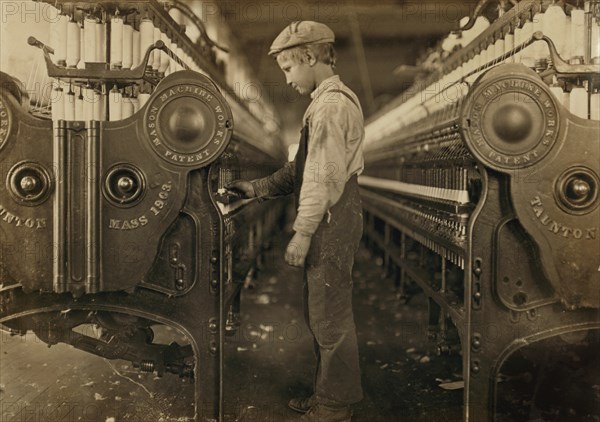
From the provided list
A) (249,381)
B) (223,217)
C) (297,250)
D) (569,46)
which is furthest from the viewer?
(249,381)

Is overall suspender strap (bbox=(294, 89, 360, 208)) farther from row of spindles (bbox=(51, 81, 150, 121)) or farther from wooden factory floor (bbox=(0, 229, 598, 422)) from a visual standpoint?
wooden factory floor (bbox=(0, 229, 598, 422))

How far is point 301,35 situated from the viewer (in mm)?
2725

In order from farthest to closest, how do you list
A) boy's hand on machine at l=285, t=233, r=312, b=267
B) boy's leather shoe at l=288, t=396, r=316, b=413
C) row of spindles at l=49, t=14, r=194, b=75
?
boy's leather shoe at l=288, t=396, r=316, b=413 → row of spindles at l=49, t=14, r=194, b=75 → boy's hand on machine at l=285, t=233, r=312, b=267

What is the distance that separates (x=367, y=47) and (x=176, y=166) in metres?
4.68

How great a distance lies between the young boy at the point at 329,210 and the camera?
8.74ft

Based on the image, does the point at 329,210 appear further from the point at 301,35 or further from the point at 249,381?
the point at 249,381

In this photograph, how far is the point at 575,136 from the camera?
2.64 m

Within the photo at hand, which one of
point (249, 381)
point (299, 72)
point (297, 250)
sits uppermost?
point (299, 72)

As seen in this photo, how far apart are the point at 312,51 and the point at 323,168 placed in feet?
1.95

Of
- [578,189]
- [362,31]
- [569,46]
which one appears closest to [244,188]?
[578,189]

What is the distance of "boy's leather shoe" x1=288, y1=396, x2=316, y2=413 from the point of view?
3.02m

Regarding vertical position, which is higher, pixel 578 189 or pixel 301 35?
pixel 301 35

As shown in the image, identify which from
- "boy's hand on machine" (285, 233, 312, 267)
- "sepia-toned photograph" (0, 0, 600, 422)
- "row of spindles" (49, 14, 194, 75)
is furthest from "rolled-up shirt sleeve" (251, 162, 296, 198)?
"row of spindles" (49, 14, 194, 75)

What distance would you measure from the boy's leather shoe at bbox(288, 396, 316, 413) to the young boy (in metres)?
0.15
